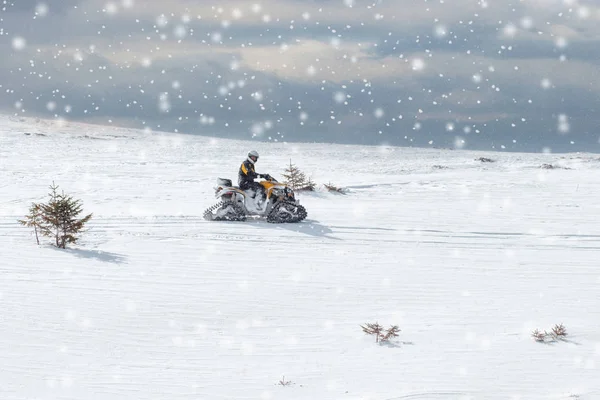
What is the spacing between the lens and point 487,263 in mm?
12164

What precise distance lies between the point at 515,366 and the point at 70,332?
529cm

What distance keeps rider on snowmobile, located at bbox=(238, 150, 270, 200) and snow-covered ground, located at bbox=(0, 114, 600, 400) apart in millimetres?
821

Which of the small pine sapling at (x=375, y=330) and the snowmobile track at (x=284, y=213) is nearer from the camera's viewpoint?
the small pine sapling at (x=375, y=330)

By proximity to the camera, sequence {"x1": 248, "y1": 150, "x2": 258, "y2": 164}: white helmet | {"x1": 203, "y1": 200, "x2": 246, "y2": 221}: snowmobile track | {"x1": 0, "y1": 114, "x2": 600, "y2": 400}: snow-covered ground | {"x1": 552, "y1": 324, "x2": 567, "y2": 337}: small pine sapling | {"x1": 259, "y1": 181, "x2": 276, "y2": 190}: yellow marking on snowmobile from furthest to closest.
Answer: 1. {"x1": 203, "y1": 200, "x2": 246, "y2": 221}: snowmobile track
2. {"x1": 259, "y1": 181, "x2": 276, "y2": 190}: yellow marking on snowmobile
3. {"x1": 248, "y1": 150, "x2": 258, "y2": 164}: white helmet
4. {"x1": 552, "y1": 324, "x2": 567, "y2": 337}: small pine sapling
5. {"x1": 0, "y1": 114, "x2": 600, "y2": 400}: snow-covered ground

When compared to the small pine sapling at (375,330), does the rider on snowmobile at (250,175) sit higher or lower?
higher

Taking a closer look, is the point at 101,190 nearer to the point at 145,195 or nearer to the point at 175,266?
the point at 145,195

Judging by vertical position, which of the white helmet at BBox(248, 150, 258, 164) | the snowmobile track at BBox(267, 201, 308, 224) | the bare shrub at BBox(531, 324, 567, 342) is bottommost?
the bare shrub at BBox(531, 324, 567, 342)

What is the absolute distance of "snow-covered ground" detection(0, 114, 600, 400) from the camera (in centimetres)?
712

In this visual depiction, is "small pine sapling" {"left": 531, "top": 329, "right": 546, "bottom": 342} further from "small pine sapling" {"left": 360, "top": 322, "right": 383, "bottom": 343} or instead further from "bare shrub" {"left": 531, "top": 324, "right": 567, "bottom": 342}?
"small pine sapling" {"left": 360, "top": 322, "right": 383, "bottom": 343}

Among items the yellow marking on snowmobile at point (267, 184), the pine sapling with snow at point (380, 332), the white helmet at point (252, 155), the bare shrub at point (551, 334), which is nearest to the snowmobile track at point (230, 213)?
the yellow marking on snowmobile at point (267, 184)

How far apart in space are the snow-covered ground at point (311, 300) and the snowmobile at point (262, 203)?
36cm

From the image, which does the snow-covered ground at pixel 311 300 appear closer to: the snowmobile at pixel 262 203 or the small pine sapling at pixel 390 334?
the small pine sapling at pixel 390 334

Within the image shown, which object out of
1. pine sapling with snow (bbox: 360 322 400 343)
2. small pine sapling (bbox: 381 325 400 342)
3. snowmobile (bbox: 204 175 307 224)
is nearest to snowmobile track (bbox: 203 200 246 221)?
snowmobile (bbox: 204 175 307 224)

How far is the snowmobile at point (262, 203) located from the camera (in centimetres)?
1517
